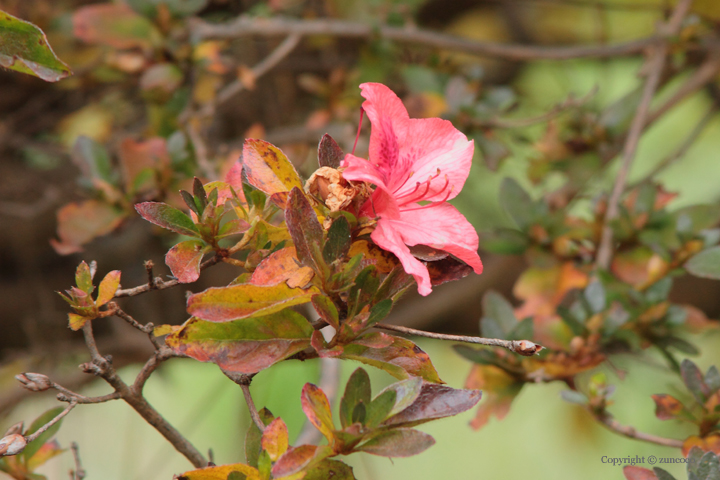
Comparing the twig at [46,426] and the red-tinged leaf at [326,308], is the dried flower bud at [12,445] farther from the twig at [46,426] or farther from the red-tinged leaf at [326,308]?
the red-tinged leaf at [326,308]

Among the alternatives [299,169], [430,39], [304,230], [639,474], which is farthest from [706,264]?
[299,169]

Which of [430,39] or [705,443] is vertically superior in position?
[430,39]

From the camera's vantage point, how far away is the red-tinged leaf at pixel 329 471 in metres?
0.38

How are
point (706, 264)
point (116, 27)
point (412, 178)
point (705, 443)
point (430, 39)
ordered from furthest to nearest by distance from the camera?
point (430, 39), point (116, 27), point (706, 264), point (705, 443), point (412, 178)

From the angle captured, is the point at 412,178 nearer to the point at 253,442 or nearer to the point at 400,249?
the point at 400,249

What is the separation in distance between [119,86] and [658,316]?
1244 millimetres

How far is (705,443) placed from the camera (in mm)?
556

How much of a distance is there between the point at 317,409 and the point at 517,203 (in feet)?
1.73

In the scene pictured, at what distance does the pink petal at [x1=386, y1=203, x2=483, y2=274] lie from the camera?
40 centimetres

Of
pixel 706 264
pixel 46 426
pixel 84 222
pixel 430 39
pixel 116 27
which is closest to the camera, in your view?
pixel 46 426

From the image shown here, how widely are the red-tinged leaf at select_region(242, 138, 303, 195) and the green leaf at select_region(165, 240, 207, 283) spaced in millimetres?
69

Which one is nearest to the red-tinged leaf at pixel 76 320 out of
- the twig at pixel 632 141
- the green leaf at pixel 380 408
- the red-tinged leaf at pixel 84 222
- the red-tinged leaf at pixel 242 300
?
the red-tinged leaf at pixel 242 300

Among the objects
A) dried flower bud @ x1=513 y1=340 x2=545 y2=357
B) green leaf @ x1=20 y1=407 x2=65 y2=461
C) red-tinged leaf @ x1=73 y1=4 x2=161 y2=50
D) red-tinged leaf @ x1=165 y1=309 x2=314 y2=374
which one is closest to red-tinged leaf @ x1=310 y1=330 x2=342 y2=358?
red-tinged leaf @ x1=165 y1=309 x2=314 y2=374

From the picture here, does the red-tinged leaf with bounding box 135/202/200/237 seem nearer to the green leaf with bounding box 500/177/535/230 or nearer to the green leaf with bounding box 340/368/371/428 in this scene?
the green leaf with bounding box 340/368/371/428
